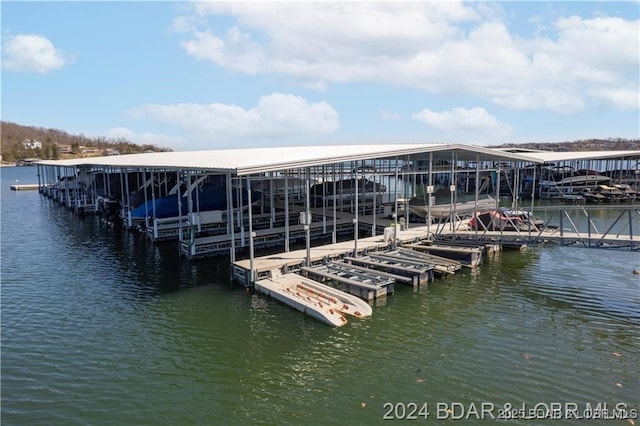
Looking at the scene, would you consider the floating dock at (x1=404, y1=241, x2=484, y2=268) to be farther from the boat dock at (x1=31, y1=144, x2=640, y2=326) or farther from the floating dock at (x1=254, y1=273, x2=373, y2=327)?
the floating dock at (x1=254, y1=273, x2=373, y2=327)

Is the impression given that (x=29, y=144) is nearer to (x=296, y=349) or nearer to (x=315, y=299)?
(x=315, y=299)

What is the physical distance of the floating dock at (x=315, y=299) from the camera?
13.2 metres

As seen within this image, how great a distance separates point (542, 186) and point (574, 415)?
48.4 meters

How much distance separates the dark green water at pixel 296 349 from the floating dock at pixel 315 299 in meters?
0.34

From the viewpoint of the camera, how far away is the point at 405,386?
9781mm

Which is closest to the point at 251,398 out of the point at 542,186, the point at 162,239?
the point at 162,239

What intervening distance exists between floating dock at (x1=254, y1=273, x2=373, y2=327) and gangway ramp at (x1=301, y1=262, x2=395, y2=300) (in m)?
0.77

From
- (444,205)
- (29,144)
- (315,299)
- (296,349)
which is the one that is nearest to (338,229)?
(444,205)

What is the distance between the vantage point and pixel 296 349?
11.5m

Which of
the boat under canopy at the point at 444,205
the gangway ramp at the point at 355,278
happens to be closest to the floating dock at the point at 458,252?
the boat under canopy at the point at 444,205

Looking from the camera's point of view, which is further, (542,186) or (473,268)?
(542,186)

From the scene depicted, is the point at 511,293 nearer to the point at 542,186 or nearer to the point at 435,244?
the point at 435,244

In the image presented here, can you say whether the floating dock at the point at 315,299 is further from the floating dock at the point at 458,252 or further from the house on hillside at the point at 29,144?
the house on hillside at the point at 29,144

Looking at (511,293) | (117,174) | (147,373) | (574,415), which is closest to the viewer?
(574,415)
